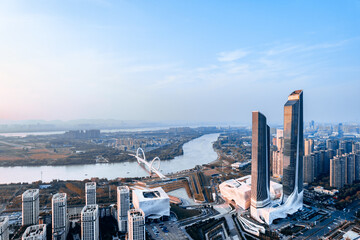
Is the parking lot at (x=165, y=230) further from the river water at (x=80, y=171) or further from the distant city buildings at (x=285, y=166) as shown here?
the river water at (x=80, y=171)

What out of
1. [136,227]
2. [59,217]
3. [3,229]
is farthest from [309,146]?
[3,229]

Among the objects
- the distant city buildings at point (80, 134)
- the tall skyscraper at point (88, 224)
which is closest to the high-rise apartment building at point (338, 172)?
the tall skyscraper at point (88, 224)

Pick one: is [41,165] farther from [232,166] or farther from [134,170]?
[232,166]

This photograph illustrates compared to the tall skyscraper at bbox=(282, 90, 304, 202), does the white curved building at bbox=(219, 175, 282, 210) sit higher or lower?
lower

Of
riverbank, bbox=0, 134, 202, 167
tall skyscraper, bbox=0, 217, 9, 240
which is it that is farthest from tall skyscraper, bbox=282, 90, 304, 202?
riverbank, bbox=0, 134, 202, 167

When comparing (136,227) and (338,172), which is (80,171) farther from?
(338,172)

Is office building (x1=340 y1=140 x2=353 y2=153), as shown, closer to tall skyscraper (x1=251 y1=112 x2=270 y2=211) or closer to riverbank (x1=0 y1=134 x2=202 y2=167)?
tall skyscraper (x1=251 y1=112 x2=270 y2=211)

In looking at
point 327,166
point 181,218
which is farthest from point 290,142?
point 327,166
